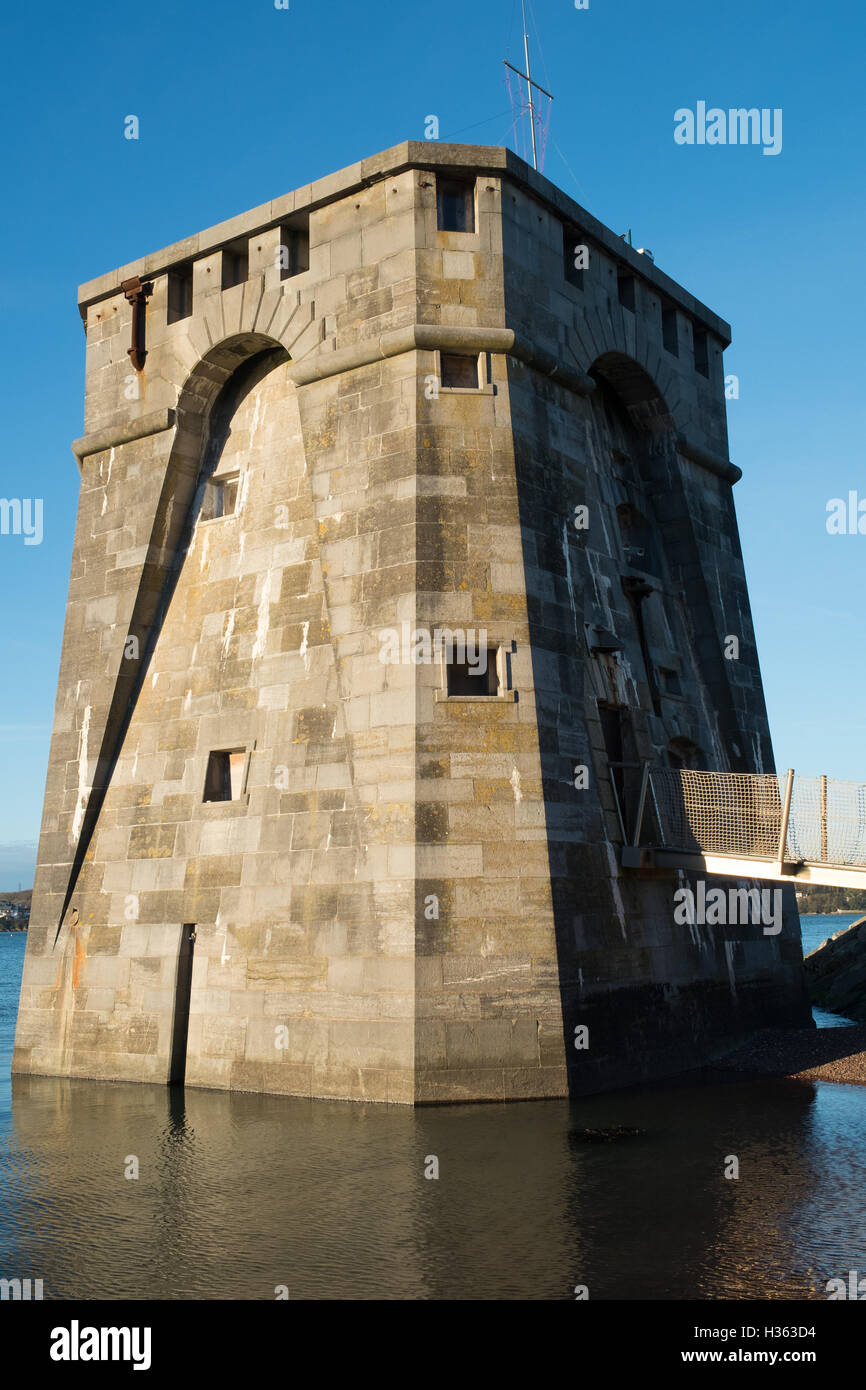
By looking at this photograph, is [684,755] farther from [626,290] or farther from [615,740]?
[626,290]

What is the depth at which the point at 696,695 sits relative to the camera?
2503 cm

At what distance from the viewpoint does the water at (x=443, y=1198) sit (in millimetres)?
10188

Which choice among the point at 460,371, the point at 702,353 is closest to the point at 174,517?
the point at 460,371

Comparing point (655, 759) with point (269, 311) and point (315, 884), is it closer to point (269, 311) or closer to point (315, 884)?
point (315, 884)

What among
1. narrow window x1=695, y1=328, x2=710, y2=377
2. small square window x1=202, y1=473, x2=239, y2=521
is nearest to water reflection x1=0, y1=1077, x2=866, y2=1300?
small square window x1=202, y1=473, x2=239, y2=521

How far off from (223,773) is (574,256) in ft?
35.8

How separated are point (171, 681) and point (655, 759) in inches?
341

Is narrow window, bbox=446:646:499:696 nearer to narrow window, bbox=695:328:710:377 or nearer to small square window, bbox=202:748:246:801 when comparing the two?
small square window, bbox=202:748:246:801

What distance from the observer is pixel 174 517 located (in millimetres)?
23109

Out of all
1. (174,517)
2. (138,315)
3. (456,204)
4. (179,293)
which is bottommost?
(174,517)

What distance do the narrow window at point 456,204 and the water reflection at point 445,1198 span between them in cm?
1337

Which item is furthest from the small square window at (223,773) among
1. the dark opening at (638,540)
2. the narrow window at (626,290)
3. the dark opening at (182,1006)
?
the narrow window at (626,290)

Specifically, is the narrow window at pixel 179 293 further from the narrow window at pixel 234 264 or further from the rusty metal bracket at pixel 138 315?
the narrow window at pixel 234 264

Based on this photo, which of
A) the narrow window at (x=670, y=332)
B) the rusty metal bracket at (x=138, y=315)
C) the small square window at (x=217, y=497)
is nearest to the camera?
the small square window at (x=217, y=497)
